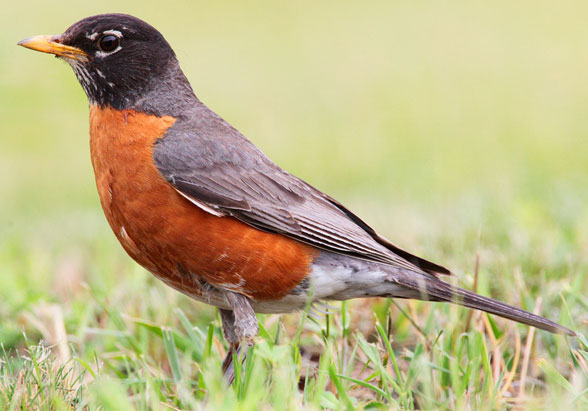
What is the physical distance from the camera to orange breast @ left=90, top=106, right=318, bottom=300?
3.81 m

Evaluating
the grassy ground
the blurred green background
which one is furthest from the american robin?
the blurred green background

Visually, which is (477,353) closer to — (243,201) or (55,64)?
(243,201)

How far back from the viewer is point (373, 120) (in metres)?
12.7

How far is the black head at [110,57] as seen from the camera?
4.34 meters

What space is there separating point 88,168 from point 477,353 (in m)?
9.66

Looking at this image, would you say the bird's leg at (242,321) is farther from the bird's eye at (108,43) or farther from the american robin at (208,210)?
the bird's eye at (108,43)

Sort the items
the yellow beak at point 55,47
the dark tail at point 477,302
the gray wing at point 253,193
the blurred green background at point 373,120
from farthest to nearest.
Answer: the blurred green background at point 373,120 < the yellow beak at point 55,47 < the gray wing at point 253,193 < the dark tail at point 477,302

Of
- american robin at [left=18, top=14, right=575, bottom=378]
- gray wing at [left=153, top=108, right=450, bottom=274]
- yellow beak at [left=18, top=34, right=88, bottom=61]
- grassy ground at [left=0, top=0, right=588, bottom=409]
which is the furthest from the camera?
yellow beak at [left=18, top=34, right=88, bottom=61]

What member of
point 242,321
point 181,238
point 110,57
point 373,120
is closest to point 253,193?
point 181,238

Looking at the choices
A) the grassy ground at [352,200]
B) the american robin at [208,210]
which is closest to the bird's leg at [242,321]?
the american robin at [208,210]

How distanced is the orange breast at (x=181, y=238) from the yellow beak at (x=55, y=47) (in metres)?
0.58

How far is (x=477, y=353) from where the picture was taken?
349 centimetres

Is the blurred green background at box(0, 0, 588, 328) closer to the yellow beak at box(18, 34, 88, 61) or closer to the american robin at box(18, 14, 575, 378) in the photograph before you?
the american robin at box(18, 14, 575, 378)

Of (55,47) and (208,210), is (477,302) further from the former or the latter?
(55,47)
